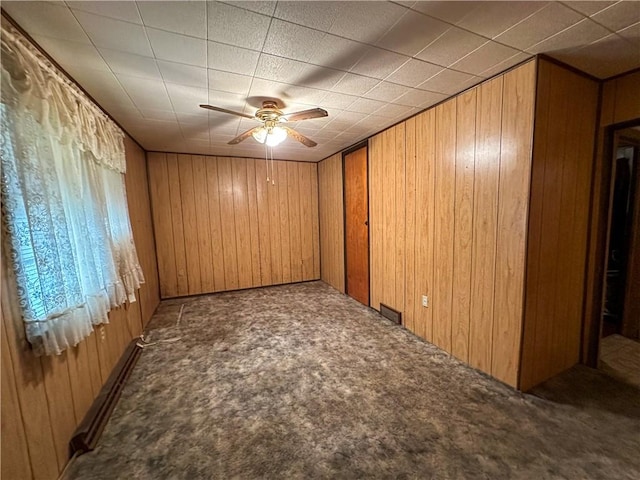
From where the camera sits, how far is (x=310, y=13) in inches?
50.9

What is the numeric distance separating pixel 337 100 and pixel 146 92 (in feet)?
5.10

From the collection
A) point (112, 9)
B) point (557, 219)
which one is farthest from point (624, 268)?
point (112, 9)

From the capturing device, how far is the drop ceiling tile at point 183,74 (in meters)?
1.73

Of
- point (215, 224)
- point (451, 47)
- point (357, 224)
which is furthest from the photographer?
point (215, 224)

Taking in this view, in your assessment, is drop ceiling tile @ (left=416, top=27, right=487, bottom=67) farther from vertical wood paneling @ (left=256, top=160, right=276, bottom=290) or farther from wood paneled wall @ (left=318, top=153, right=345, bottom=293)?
vertical wood paneling @ (left=256, top=160, right=276, bottom=290)

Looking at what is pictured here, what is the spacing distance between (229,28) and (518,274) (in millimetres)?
2399

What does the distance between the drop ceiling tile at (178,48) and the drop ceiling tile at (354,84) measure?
960 millimetres

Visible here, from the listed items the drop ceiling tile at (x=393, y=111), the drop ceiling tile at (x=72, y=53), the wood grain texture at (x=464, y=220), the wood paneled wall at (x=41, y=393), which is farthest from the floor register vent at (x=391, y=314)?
the drop ceiling tile at (x=72, y=53)

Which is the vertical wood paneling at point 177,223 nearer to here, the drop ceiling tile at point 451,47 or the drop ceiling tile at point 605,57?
the drop ceiling tile at point 451,47

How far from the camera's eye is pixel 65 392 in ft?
4.95

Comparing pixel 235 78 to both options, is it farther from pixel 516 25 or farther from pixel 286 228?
pixel 286 228

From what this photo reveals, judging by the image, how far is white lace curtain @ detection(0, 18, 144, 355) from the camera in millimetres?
1184

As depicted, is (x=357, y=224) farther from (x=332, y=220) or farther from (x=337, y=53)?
(x=337, y=53)

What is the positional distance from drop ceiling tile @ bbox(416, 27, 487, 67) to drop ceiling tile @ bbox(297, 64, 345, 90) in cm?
57
